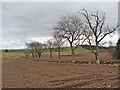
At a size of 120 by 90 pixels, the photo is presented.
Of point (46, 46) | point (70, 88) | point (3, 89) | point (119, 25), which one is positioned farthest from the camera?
point (46, 46)

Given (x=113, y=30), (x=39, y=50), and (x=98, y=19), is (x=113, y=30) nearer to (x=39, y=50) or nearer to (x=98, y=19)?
(x=98, y=19)

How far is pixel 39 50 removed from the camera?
113188mm

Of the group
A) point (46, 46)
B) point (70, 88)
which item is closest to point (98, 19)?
point (70, 88)

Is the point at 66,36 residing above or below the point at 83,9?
below

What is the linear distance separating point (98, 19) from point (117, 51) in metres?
15.7

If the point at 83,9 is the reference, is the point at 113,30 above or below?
below

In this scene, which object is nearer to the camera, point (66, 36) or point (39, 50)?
point (66, 36)

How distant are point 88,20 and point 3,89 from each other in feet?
120

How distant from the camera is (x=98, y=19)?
50.4 m

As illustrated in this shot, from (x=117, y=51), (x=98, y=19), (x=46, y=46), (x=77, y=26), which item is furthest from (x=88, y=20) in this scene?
(x=46, y=46)

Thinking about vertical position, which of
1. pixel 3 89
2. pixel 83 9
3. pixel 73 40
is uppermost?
pixel 83 9

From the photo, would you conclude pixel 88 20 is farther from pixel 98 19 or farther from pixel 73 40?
pixel 73 40

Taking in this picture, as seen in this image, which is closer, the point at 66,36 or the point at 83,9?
the point at 83,9

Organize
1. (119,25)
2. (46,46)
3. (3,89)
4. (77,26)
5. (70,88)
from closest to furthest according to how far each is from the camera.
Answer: (70,88)
(3,89)
(119,25)
(77,26)
(46,46)
